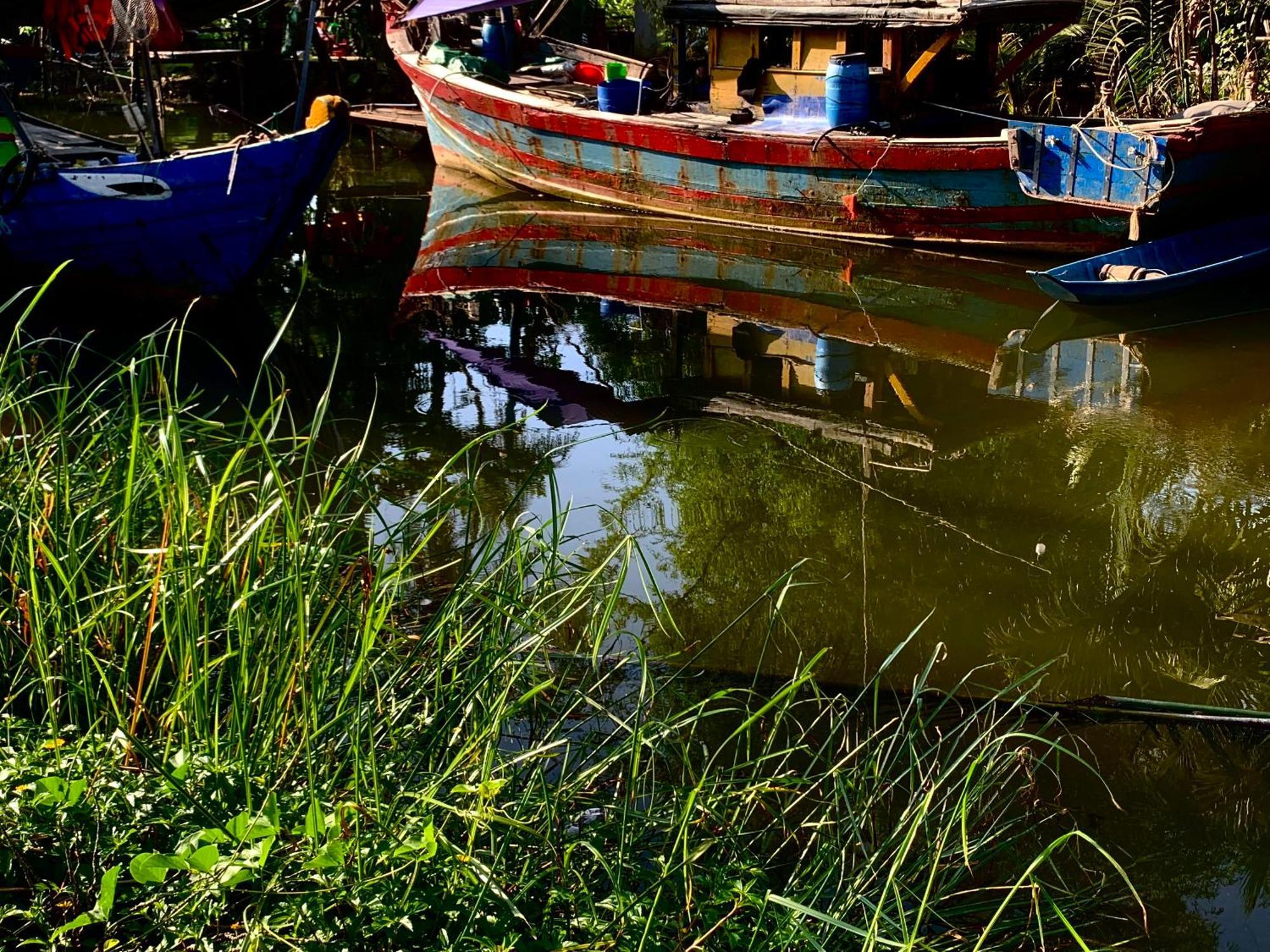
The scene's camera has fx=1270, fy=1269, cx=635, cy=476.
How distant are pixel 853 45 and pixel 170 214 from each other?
5.20m

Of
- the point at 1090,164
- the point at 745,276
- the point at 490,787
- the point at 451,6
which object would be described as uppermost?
the point at 451,6

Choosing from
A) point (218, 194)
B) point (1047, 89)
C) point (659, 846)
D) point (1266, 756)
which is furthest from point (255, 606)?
point (1047, 89)

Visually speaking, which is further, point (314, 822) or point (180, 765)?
point (180, 765)

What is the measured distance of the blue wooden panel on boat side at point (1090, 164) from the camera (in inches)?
320

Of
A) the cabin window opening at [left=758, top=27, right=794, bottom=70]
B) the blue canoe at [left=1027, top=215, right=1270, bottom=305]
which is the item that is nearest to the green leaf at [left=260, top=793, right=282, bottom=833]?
the blue canoe at [left=1027, top=215, right=1270, bottom=305]

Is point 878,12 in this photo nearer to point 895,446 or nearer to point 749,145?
point 749,145

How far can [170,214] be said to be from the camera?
771 cm

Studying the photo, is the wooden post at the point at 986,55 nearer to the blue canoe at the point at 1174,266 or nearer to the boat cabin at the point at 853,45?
the boat cabin at the point at 853,45

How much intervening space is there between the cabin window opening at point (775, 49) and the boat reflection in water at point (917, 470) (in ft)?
4.98

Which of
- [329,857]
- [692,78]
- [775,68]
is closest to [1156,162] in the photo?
[775,68]

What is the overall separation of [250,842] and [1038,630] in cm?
311

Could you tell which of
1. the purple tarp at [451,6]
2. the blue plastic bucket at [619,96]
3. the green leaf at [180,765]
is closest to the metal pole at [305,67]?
the purple tarp at [451,6]

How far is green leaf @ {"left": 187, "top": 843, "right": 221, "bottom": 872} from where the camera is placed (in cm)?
191

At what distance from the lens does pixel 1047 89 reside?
1195 centimetres
